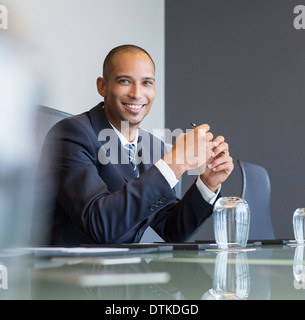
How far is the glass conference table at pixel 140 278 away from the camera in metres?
0.47

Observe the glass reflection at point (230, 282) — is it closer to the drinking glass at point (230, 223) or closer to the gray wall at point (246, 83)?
the drinking glass at point (230, 223)

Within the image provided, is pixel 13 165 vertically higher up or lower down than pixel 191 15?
lower down

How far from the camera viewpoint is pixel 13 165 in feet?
6.24

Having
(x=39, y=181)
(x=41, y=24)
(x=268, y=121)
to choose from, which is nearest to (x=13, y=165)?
(x=39, y=181)

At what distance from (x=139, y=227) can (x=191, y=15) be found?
3054mm

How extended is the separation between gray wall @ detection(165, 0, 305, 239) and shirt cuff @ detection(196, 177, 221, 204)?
2.31m

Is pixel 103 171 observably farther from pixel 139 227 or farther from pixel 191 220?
pixel 191 220

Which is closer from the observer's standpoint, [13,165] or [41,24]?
[13,165]

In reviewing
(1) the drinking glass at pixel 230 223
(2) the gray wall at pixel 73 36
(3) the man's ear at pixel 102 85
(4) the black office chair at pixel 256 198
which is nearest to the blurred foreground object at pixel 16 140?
(2) the gray wall at pixel 73 36

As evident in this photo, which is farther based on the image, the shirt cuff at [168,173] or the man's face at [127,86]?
the man's face at [127,86]

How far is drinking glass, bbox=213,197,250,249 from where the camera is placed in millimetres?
1133

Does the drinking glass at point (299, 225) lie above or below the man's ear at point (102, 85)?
below

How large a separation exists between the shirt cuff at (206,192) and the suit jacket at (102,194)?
0.05 ft
